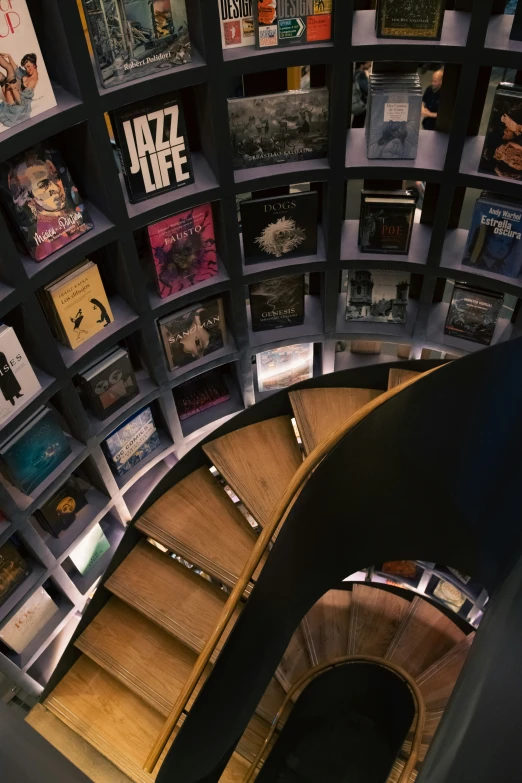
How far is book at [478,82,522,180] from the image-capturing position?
277cm

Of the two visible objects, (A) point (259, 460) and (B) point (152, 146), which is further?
(A) point (259, 460)

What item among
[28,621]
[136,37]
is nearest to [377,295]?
[136,37]

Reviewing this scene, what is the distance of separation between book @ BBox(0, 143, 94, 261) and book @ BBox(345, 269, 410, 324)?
156 centimetres

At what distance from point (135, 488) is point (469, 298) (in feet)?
7.57

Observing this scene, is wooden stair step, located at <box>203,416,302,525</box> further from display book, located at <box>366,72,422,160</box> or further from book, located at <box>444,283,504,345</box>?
display book, located at <box>366,72,422,160</box>

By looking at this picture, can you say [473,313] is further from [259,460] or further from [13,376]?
[13,376]

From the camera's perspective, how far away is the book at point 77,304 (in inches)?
116

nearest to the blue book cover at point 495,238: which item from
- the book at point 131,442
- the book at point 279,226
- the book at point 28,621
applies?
the book at point 279,226

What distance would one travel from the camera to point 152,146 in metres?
2.86

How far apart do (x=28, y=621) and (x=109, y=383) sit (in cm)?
145

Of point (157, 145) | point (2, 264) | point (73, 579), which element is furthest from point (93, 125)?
point (73, 579)

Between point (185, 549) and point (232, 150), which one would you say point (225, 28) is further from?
point (185, 549)

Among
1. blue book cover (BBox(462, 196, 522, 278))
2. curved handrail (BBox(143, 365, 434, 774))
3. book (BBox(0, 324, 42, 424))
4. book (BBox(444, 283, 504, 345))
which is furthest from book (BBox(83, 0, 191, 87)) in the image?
book (BBox(444, 283, 504, 345))

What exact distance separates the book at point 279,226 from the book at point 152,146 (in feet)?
1.42
